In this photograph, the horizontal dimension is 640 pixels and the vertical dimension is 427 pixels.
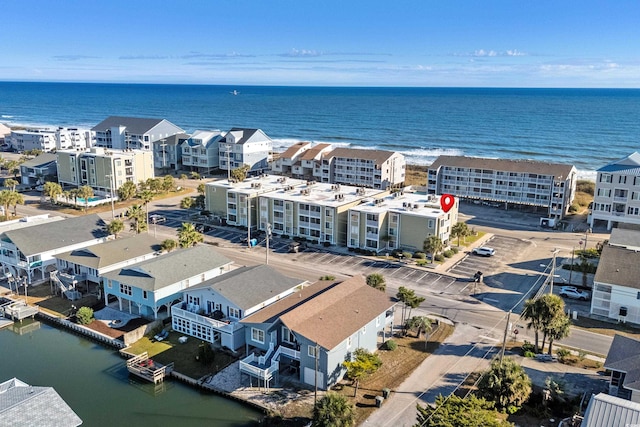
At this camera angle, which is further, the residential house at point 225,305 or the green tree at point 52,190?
the green tree at point 52,190

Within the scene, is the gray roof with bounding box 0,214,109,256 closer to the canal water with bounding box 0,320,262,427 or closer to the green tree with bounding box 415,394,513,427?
the canal water with bounding box 0,320,262,427

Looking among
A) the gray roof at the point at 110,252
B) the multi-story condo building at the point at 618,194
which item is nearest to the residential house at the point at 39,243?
the gray roof at the point at 110,252

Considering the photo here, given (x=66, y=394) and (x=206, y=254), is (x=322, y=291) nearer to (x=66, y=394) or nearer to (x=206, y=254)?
(x=206, y=254)

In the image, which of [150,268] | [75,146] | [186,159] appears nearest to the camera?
[150,268]

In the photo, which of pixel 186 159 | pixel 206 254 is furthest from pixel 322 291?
pixel 186 159

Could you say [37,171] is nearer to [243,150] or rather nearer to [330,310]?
[243,150]

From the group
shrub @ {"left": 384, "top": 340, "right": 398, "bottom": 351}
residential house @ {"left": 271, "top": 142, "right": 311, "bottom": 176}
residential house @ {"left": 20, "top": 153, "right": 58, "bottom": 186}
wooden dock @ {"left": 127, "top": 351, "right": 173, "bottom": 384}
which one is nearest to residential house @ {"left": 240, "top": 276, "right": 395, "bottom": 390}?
shrub @ {"left": 384, "top": 340, "right": 398, "bottom": 351}

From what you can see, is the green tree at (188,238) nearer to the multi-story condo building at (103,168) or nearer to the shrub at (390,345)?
the shrub at (390,345)
